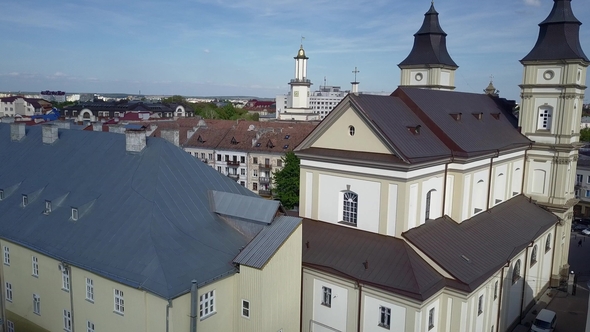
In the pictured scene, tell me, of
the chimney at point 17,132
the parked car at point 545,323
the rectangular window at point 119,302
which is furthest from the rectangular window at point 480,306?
the chimney at point 17,132

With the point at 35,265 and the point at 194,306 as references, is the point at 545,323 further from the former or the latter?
the point at 35,265

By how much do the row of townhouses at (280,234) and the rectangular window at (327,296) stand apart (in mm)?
160

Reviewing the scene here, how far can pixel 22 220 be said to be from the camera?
23.5 metres

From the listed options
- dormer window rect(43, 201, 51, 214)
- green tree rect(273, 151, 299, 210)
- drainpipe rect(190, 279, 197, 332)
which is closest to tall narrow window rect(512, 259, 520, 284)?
drainpipe rect(190, 279, 197, 332)

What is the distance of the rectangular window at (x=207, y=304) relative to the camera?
1875 cm

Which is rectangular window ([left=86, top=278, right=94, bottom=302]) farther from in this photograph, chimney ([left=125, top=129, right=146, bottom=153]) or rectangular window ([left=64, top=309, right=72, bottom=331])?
chimney ([left=125, top=129, right=146, bottom=153])

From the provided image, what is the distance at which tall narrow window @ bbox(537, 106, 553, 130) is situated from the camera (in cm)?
3362

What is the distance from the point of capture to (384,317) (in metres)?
20.8

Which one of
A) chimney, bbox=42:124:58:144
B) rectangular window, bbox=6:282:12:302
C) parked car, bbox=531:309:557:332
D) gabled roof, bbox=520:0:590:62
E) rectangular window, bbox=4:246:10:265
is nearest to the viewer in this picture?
rectangular window, bbox=4:246:10:265

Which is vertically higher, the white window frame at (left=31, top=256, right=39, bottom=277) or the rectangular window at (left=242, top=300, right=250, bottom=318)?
the white window frame at (left=31, top=256, right=39, bottom=277)

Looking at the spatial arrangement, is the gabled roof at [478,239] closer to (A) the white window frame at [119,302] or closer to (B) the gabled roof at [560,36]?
(B) the gabled roof at [560,36]

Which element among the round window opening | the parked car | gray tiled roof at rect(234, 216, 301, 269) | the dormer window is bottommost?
the parked car

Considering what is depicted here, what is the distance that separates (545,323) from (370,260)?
40.7ft

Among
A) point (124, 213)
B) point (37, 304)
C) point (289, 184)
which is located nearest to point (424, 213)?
point (124, 213)
